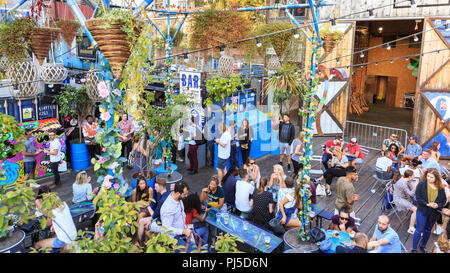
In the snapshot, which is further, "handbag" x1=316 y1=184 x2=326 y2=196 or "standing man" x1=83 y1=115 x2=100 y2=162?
"standing man" x1=83 y1=115 x2=100 y2=162

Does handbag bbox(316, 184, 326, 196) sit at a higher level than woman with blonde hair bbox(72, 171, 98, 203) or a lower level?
lower

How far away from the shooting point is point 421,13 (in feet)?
35.7

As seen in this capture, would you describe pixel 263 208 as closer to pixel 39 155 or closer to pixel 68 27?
pixel 39 155

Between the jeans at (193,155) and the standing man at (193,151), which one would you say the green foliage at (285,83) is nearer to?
the standing man at (193,151)

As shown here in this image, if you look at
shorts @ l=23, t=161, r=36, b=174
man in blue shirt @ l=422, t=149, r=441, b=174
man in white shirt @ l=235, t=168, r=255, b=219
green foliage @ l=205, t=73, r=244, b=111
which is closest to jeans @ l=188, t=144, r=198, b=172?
green foliage @ l=205, t=73, r=244, b=111

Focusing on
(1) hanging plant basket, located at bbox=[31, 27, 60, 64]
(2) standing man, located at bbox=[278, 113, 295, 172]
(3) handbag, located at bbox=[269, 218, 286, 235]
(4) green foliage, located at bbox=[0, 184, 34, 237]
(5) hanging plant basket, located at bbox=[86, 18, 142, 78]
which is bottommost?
(3) handbag, located at bbox=[269, 218, 286, 235]

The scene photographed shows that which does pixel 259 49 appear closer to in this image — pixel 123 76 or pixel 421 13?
pixel 421 13

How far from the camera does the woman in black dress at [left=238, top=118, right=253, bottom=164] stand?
362 inches

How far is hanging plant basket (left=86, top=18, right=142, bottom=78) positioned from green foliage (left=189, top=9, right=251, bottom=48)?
5.11 metres

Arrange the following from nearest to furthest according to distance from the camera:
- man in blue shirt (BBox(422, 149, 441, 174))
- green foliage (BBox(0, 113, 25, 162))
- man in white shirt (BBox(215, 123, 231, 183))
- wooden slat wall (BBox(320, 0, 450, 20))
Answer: green foliage (BBox(0, 113, 25, 162)), man in blue shirt (BBox(422, 149, 441, 174)), man in white shirt (BBox(215, 123, 231, 183)), wooden slat wall (BBox(320, 0, 450, 20))

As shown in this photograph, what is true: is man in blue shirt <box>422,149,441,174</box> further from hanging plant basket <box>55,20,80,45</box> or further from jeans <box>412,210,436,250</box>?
hanging plant basket <box>55,20,80,45</box>

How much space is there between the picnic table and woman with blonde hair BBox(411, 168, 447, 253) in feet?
7.33

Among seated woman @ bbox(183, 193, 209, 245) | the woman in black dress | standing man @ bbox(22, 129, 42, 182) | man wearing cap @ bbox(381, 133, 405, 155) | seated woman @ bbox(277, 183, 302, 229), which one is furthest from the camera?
the woman in black dress

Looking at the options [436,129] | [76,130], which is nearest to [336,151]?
[436,129]
